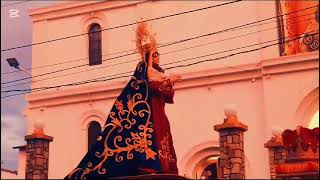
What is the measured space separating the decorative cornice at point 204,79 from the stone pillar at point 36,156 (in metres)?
4.18

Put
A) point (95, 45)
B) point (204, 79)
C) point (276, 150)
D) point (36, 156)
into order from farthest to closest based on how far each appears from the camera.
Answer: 1. point (95, 45)
2. point (204, 79)
3. point (36, 156)
4. point (276, 150)

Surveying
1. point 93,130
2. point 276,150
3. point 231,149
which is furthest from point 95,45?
point 276,150

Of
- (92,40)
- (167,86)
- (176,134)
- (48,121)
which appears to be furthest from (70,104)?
(167,86)

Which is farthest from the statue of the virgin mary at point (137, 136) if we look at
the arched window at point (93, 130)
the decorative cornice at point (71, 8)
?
the decorative cornice at point (71, 8)

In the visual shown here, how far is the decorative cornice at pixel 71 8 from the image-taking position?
20.0m

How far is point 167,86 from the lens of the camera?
16.4ft

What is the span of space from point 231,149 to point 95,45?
29.8ft

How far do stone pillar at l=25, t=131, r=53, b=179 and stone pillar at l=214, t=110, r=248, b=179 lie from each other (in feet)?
14.5

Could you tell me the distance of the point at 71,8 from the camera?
20.5 meters

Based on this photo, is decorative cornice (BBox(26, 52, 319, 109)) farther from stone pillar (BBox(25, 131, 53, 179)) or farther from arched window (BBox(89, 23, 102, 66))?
stone pillar (BBox(25, 131, 53, 179))

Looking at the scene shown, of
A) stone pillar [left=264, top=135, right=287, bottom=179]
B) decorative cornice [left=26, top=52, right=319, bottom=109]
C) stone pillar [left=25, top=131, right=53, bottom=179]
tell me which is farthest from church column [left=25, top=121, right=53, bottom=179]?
stone pillar [left=264, top=135, right=287, bottom=179]

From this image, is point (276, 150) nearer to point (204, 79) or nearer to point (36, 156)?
point (204, 79)

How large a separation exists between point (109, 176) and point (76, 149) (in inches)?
569

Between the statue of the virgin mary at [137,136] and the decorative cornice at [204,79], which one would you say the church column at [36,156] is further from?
the statue of the virgin mary at [137,136]
